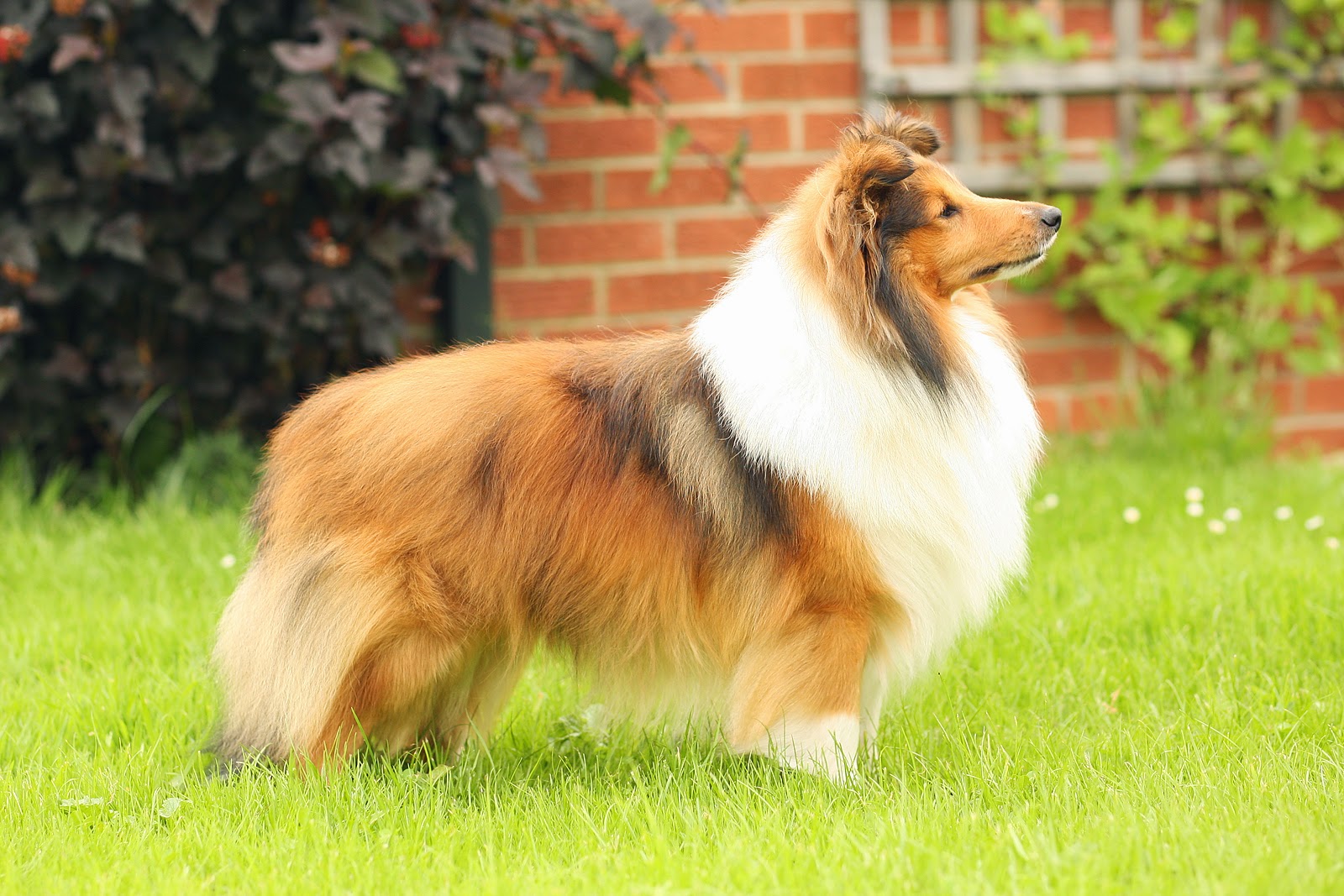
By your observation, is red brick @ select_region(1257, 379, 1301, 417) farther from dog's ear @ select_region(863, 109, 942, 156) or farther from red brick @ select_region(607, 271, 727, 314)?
dog's ear @ select_region(863, 109, 942, 156)

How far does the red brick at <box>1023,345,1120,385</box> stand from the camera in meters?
6.28

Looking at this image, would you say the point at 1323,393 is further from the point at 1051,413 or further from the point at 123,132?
the point at 123,132

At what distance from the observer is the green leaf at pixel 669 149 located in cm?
561

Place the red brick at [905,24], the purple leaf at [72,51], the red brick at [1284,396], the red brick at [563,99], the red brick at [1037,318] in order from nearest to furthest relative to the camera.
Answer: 1. the purple leaf at [72,51]
2. the red brick at [563,99]
3. the red brick at [905,24]
4. the red brick at [1037,318]
5. the red brick at [1284,396]

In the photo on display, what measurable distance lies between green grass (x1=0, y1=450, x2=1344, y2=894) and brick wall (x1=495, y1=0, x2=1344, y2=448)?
1937 mm

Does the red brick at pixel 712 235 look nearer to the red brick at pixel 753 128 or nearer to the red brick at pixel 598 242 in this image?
the red brick at pixel 598 242

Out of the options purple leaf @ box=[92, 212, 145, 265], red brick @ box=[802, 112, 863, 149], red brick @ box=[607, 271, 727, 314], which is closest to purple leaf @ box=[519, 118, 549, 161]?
red brick @ box=[607, 271, 727, 314]

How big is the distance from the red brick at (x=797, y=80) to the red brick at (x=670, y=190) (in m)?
0.38

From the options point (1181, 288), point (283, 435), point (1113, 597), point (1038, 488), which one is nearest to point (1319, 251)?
point (1181, 288)

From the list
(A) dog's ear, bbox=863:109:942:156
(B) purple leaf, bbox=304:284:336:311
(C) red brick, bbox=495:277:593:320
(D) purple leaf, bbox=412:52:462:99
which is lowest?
(C) red brick, bbox=495:277:593:320

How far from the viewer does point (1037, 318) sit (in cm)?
627

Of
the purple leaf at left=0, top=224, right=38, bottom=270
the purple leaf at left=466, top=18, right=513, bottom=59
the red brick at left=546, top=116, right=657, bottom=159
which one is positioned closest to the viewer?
the purple leaf at left=0, top=224, right=38, bottom=270

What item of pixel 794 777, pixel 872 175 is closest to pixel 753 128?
pixel 872 175

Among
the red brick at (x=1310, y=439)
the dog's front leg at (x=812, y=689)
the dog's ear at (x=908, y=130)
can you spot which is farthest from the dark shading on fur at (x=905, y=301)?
the red brick at (x=1310, y=439)
